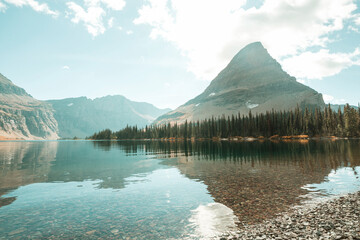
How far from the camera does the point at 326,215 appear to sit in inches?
541

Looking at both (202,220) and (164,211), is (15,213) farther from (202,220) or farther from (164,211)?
(202,220)

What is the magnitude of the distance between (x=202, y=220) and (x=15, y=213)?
14.9 meters

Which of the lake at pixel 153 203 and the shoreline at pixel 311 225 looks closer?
the shoreline at pixel 311 225

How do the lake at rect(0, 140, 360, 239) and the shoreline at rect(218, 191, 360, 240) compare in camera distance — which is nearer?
the shoreline at rect(218, 191, 360, 240)

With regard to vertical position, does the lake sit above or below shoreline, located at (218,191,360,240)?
below

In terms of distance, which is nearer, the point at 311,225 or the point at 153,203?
the point at 311,225

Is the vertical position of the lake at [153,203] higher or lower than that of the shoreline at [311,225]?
lower

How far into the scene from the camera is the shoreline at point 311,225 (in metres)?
11.0

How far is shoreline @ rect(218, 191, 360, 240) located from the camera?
1105 cm

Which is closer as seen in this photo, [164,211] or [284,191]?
[164,211]

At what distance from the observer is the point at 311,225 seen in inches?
485

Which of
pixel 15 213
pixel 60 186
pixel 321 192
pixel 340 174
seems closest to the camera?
pixel 15 213

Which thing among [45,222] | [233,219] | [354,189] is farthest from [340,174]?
[45,222]

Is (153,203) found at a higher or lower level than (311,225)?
lower
